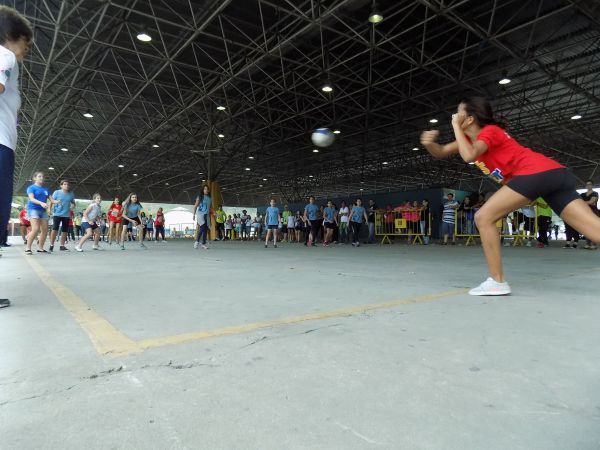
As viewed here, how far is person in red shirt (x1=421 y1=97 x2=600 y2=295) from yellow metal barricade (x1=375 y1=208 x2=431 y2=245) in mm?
13136

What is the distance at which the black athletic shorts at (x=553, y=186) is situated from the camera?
2824mm

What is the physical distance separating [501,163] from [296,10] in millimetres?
10890

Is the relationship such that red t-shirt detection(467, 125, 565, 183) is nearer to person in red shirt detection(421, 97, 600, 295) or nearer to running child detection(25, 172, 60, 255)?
person in red shirt detection(421, 97, 600, 295)

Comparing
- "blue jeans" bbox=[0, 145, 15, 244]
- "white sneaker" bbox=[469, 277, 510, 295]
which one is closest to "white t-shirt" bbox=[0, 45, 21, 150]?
"blue jeans" bbox=[0, 145, 15, 244]

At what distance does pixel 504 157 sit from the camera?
3.13m

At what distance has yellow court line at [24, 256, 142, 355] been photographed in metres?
1.89

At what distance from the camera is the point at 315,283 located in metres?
4.15

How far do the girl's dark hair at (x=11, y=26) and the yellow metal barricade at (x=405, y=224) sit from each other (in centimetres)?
1517

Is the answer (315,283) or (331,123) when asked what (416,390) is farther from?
(331,123)

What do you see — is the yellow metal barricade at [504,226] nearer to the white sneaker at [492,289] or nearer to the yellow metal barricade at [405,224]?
the yellow metal barricade at [405,224]

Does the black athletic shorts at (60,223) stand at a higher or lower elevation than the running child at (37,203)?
lower

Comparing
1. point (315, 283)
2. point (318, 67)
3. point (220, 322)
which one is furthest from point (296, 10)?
point (220, 322)

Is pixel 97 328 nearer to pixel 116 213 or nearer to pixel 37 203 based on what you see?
pixel 37 203

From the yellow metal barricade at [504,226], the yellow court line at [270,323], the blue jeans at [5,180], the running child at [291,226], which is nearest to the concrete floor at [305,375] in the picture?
the yellow court line at [270,323]
